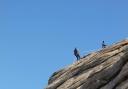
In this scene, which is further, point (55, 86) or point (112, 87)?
point (55, 86)

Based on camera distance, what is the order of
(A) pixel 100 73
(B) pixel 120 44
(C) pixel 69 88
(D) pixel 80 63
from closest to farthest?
(A) pixel 100 73
(C) pixel 69 88
(B) pixel 120 44
(D) pixel 80 63

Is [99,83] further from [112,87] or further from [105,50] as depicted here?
[105,50]

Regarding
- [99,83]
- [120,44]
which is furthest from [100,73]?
[120,44]

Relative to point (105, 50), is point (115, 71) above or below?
below

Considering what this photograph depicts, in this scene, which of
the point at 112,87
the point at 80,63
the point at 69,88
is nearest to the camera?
the point at 112,87

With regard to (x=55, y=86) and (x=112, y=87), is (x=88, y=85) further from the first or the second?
(x=55, y=86)

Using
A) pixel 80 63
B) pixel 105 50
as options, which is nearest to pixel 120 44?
pixel 105 50

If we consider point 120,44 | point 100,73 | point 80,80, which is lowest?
point 100,73

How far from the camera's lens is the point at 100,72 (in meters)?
41.4

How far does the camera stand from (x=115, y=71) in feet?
130

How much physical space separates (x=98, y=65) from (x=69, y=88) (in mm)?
4796

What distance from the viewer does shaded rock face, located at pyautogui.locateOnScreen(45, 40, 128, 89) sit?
38438 mm

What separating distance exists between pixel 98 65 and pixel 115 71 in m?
7.92

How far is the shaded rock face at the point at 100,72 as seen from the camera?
38.4 metres
